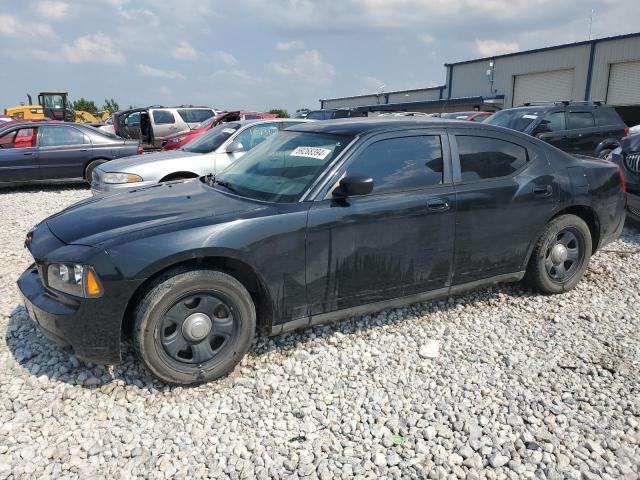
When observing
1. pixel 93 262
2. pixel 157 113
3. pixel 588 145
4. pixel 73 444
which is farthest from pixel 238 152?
pixel 157 113

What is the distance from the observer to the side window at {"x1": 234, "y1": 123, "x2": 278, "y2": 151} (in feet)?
27.1

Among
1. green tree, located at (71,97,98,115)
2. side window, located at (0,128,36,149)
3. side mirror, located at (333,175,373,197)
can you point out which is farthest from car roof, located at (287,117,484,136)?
green tree, located at (71,97,98,115)

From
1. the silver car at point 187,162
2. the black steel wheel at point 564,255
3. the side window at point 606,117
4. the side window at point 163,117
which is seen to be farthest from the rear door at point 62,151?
the side window at point 606,117

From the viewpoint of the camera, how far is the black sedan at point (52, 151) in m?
10.4

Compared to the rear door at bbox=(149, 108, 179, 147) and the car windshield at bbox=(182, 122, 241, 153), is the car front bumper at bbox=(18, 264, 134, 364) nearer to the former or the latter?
the car windshield at bbox=(182, 122, 241, 153)

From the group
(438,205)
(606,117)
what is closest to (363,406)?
(438,205)

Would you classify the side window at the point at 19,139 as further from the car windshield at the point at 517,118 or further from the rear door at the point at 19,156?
the car windshield at the point at 517,118

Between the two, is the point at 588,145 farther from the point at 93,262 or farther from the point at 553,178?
the point at 93,262

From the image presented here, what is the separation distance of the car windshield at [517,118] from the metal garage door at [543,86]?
21.2 metres

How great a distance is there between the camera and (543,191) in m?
4.33

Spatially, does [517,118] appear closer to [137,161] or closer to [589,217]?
[589,217]

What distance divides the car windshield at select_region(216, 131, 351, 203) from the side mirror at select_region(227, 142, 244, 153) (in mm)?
3696

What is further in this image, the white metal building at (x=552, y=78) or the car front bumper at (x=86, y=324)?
the white metal building at (x=552, y=78)

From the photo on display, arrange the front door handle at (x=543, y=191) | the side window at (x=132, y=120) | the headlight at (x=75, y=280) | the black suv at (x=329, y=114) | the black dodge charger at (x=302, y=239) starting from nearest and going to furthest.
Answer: the headlight at (x=75, y=280)
the black dodge charger at (x=302, y=239)
the front door handle at (x=543, y=191)
the side window at (x=132, y=120)
the black suv at (x=329, y=114)
